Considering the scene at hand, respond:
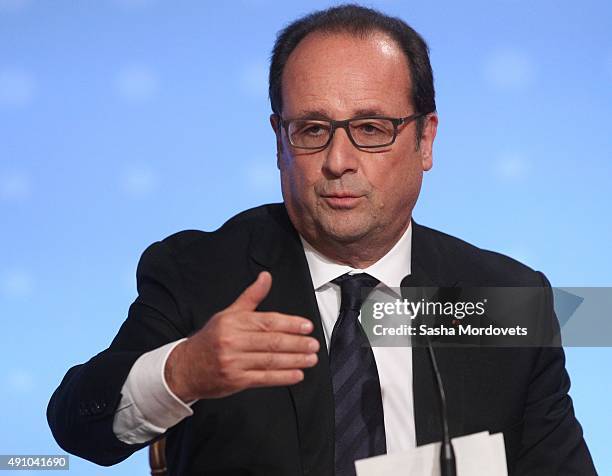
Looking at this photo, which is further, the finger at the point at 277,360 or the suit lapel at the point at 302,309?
the suit lapel at the point at 302,309

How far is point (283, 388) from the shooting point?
1727 millimetres

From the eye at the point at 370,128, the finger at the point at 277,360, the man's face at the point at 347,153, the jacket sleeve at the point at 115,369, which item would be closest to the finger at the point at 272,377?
the finger at the point at 277,360

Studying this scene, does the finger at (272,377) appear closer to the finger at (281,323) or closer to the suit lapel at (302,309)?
the finger at (281,323)

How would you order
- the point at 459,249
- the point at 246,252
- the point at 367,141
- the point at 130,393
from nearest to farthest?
the point at 130,393
the point at 367,141
the point at 246,252
the point at 459,249

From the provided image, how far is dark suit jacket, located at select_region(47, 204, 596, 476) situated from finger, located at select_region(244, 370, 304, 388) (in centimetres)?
32

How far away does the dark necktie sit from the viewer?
1687 millimetres

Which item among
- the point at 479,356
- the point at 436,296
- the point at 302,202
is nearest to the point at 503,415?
the point at 479,356

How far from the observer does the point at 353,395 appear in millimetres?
1718

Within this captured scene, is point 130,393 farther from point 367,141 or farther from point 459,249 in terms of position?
point 459,249

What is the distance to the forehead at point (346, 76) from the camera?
1768 mm

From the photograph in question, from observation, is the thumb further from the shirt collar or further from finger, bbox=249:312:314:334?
the shirt collar

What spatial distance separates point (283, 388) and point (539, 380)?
513 mm

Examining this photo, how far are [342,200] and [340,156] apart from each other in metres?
0.08

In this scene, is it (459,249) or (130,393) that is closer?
(130,393)
